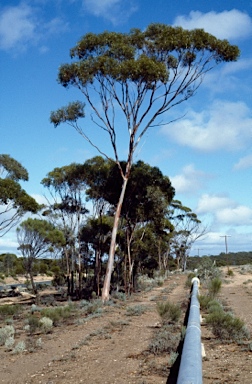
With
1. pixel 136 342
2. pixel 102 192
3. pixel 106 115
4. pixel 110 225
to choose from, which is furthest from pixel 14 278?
pixel 136 342

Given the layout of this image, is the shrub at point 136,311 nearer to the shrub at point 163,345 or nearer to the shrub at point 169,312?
the shrub at point 169,312

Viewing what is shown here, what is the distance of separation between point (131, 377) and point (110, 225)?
26830 mm

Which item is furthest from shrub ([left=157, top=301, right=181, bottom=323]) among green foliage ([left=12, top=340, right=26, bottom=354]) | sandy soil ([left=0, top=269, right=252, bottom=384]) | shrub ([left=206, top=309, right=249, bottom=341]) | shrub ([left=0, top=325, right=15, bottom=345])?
shrub ([left=0, top=325, right=15, bottom=345])

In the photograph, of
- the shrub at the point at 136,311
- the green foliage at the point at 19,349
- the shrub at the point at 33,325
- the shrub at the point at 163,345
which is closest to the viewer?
the shrub at the point at 163,345

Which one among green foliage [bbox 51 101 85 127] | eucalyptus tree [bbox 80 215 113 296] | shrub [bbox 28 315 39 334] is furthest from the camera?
eucalyptus tree [bbox 80 215 113 296]

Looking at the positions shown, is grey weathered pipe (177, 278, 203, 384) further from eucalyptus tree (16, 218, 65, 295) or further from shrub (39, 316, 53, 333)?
eucalyptus tree (16, 218, 65, 295)

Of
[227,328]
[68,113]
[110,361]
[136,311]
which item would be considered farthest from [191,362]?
[68,113]

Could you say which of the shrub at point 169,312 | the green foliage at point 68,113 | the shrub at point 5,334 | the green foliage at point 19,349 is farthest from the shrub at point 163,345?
the green foliage at point 68,113

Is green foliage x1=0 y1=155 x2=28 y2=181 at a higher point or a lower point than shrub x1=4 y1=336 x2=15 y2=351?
higher

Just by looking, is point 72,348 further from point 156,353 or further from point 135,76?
point 135,76

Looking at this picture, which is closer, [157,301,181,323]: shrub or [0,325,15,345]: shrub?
[0,325,15,345]: shrub

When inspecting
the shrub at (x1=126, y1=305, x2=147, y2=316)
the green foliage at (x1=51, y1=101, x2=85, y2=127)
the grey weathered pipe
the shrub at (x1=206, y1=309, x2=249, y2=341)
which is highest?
the green foliage at (x1=51, y1=101, x2=85, y2=127)

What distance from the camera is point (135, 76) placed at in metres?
22.1

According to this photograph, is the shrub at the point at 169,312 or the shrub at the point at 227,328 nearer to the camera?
the shrub at the point at 227,328
